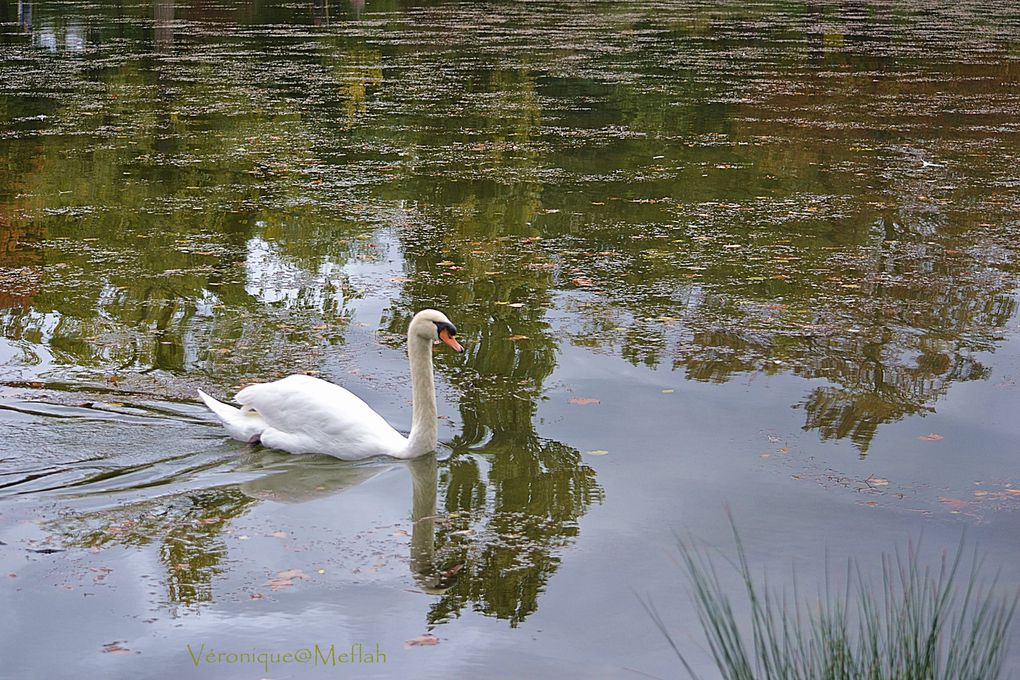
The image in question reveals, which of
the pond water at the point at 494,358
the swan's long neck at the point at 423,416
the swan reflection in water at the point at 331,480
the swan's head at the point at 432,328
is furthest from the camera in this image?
the swan's head at the point at 432,328

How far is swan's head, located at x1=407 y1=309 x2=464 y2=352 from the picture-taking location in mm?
6133

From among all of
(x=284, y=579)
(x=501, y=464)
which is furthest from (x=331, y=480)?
(x=284, y=579)

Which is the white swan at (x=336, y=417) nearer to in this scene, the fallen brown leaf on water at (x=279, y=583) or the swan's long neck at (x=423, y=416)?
the swan's long neck at (x=423, y=416)

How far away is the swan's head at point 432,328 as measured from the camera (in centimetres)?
613

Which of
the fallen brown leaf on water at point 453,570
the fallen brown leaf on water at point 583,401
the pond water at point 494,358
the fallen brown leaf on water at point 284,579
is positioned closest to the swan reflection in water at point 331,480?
the pond water at point 494,358

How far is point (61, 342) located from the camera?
7523mm

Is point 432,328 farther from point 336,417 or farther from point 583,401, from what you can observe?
point 583,401

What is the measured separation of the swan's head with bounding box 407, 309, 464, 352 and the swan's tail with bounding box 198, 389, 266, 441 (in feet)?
2.77

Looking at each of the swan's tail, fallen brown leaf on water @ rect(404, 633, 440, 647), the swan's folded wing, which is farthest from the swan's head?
fallen brown leaf on water @ rect(404, 633, 440, 647)

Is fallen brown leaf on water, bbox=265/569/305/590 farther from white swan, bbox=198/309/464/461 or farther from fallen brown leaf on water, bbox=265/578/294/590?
white swan, bbox=198/309/464/461

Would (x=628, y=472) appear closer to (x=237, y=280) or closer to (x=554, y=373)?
(x=554, y=373)

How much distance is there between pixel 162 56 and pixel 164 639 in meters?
18.7

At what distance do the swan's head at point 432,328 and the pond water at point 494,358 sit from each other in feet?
1.79

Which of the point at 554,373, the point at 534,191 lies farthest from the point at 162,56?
the point at 554,373
